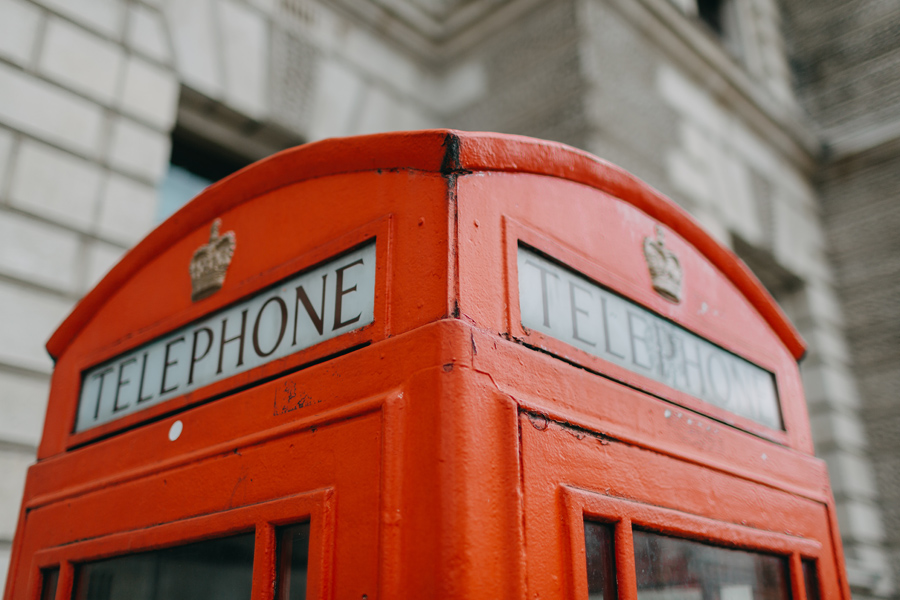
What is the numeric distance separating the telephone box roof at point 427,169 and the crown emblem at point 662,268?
0.07 metres

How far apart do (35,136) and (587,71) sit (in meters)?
2.88

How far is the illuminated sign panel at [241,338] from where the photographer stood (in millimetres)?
1104

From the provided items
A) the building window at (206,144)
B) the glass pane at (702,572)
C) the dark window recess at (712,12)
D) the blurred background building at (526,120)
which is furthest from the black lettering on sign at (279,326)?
the dark window recess at (712,12)

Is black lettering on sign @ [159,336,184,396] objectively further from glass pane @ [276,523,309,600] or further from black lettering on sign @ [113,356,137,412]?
glass pane @ [276,523,309,600]

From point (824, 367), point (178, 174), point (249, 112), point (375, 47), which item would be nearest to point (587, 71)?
point (375, 47)

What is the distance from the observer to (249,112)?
3805 mm

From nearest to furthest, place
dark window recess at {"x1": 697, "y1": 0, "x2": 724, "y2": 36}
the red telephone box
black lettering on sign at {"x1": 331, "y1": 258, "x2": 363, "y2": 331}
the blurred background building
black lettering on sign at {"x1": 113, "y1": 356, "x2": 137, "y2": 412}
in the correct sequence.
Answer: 1. the red telephone box
2. black lettering on sign at {"x1": 331, "y1": 258, "x2": 363, "y2": 331}
3. black lettering on sign at {"x1": 113, "y1": 356, "x2": 137, "y2": 412}
4. the blurred background building
5. dark window recess at {"x1": 697, "y1": 0, "x2": 724, "y2": 36}

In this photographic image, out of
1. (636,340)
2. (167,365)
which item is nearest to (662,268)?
(636,340)

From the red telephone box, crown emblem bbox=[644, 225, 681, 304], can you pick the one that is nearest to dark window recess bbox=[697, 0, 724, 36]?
the red telephone box

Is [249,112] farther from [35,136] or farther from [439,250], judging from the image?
[439,250]

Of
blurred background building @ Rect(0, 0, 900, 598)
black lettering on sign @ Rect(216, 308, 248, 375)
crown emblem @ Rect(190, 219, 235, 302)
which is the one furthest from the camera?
blurred background building @ Rect(0, 0, 900, 598)

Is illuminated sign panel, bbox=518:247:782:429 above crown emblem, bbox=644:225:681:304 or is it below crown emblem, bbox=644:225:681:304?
below

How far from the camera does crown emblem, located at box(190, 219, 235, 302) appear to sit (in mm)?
1341

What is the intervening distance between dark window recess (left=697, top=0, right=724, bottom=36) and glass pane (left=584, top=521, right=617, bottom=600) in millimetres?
6238
